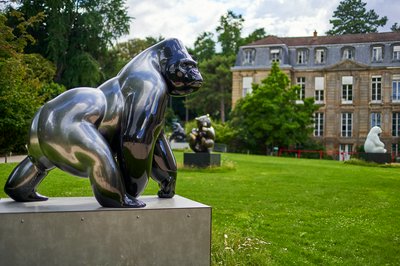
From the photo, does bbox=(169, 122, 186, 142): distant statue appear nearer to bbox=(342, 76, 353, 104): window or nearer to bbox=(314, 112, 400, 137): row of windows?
bbox=(314, 112, 400, 137): row of windows

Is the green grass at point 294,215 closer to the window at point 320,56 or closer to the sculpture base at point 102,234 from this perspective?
the sculpture base at point 102,234

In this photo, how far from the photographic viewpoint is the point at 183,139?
37.3 meters

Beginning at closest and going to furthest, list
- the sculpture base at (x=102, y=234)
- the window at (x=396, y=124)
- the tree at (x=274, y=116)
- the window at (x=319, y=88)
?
1. the sculpture base at (x=102, y=234)
2. the tree at (x=274, y=116)
3. the window at (x=396, y=124)
4. the window at (x=319, y=88)

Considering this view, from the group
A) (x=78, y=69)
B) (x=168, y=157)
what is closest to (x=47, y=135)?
(x=168, y=157)

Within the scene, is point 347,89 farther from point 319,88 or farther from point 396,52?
point 396,52

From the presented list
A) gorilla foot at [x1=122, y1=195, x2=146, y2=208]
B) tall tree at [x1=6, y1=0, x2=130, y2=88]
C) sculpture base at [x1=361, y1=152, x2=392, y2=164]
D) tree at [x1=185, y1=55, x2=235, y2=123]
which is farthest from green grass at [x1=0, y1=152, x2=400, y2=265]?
tree at [x1=185, y1=55, x2=235, y2=123]

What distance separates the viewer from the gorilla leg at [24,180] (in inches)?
162

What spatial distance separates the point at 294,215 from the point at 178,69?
558 centimetres

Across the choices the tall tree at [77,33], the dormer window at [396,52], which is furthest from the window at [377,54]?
the tall tree at [77,33]

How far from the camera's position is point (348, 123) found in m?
44.7

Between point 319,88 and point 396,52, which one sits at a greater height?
point 396,52

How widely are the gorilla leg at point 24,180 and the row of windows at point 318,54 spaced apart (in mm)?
42214

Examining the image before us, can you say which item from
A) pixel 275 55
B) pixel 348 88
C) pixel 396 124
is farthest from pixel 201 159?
pixel 396 124

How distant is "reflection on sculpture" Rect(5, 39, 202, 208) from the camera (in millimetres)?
3770
